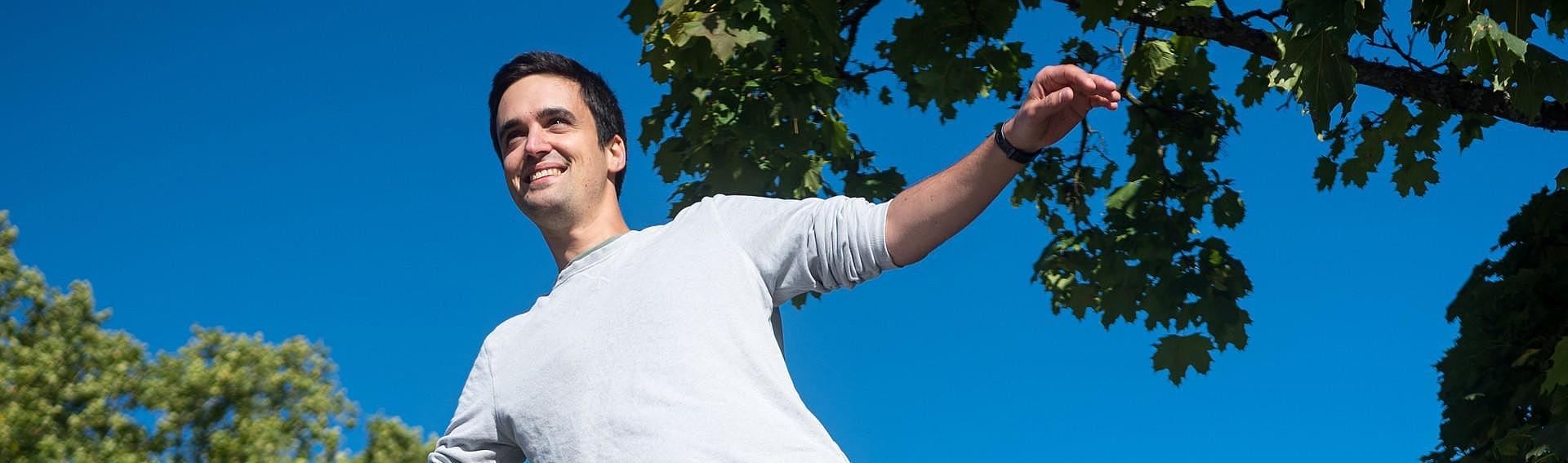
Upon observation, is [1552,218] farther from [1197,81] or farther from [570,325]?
[570,325]

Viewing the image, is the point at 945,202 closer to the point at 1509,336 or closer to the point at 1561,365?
the point at 1561,365

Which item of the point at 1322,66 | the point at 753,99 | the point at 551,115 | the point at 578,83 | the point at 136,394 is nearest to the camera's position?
the point at 551,115

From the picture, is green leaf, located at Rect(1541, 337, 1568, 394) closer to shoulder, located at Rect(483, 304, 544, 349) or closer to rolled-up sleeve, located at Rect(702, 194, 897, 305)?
rolled-up sleeve, located at Rect(702, 194, 897, 305)

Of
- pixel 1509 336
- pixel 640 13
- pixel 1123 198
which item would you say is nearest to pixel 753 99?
pixel 640 13

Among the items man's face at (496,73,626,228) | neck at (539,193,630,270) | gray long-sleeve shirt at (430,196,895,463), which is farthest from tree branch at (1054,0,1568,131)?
gray long-sleeve shirt at (430,196,895,463)

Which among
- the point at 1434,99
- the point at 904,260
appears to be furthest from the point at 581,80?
the point at 1434,99

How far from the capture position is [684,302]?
8.33 ft

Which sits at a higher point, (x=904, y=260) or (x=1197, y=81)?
(x=1197, y=81)

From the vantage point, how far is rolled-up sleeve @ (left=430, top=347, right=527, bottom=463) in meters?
2.91

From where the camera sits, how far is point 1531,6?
4.95 m

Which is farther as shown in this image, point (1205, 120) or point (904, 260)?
point (1205, 120)

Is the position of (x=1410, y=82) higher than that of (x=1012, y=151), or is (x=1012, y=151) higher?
(x=1410, y=82)

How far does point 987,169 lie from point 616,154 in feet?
3.85

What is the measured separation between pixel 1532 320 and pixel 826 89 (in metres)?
5.24
